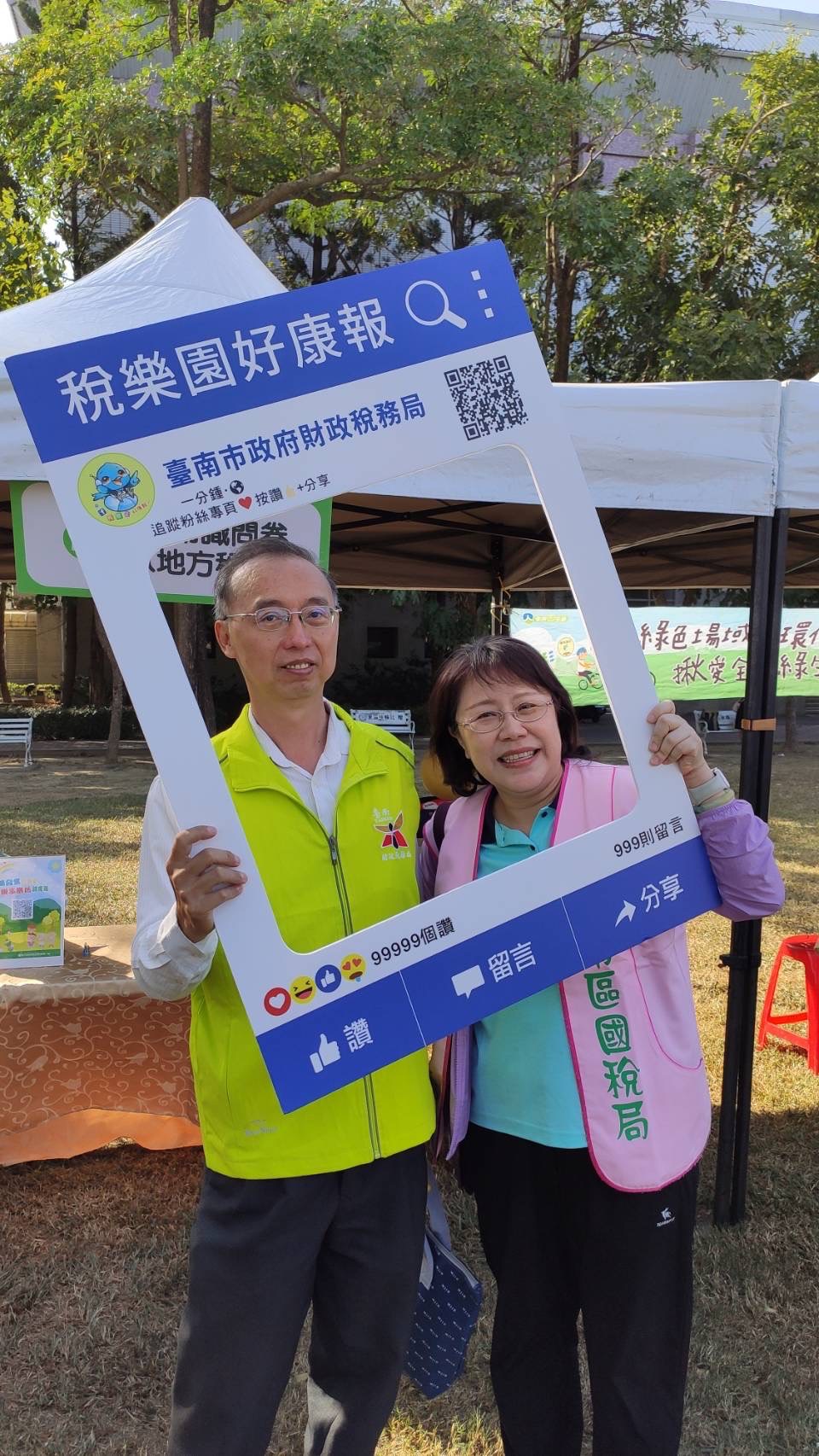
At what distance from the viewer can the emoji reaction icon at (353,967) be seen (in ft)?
4.27

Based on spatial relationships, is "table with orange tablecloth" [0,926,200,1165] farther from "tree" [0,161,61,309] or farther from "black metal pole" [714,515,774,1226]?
"tree" [0,161,61,309]

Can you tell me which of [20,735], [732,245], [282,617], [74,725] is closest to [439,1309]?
[282,617]

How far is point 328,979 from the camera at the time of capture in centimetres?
130

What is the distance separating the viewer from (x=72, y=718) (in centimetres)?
1753

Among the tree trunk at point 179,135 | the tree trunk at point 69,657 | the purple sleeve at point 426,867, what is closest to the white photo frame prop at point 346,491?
the purple sleeve at point 426,867

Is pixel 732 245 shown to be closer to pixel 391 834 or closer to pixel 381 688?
pixel 381 688

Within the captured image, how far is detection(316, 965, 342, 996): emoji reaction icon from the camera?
1.29 m

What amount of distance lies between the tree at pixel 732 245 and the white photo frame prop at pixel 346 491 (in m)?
10.9

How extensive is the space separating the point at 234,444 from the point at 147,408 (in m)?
0.11

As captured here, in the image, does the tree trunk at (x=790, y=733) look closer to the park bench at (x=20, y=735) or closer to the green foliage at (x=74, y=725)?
the green foliage at (x=74, y=725)

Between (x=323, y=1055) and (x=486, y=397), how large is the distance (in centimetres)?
89

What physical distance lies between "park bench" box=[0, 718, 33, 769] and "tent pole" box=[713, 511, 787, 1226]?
13.0m

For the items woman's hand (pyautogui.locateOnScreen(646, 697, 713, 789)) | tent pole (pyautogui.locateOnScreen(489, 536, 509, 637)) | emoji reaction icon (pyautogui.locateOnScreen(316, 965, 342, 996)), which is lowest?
emoji reaction icon (pyautogui.locateOnScreen(316, 965, 342, 996))

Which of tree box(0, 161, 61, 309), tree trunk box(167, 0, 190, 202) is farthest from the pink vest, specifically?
tree box(0, 161, 61, 309)
